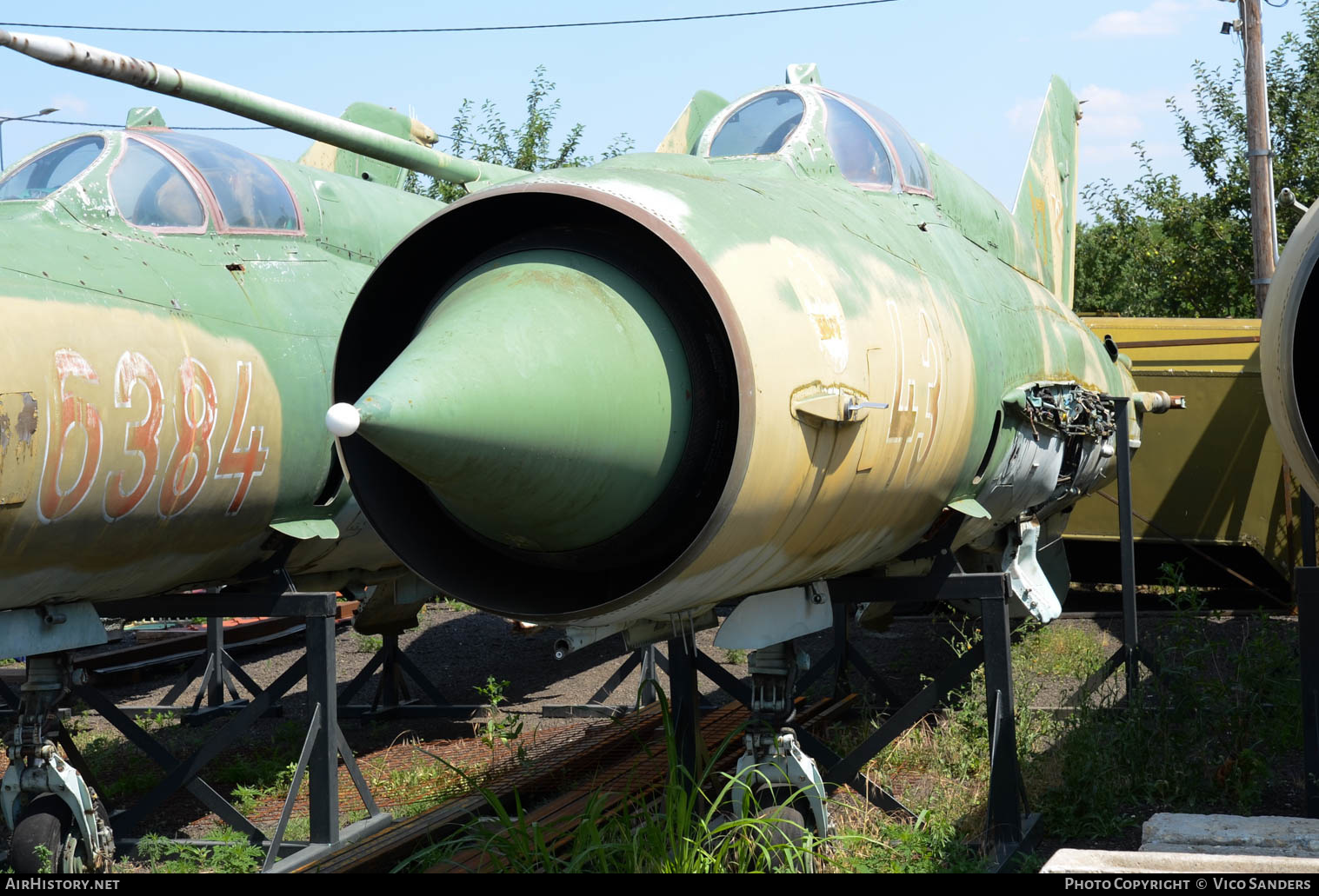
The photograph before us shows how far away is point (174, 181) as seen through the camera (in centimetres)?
639

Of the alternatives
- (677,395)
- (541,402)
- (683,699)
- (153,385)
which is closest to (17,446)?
(153,385)

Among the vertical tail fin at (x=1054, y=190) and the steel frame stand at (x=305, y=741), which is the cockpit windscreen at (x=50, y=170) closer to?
the steel frame stand at (x=305, y=741)

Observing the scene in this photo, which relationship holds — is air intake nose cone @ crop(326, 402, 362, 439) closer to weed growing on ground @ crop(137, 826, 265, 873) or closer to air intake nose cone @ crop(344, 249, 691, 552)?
air intake nose cone @ crop(344, 249, 691, 552)

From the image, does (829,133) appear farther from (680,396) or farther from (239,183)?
(239,183)

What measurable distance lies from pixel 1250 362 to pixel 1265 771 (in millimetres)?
5989

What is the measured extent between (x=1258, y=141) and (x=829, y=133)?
39.8ft

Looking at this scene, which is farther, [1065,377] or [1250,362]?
[1250,362]

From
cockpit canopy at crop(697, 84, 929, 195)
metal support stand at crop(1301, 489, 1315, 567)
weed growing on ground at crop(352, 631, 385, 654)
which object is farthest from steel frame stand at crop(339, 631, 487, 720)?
metal support stand at crop(1301, 489, 1315, 567)

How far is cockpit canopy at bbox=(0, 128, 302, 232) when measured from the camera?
240 inches

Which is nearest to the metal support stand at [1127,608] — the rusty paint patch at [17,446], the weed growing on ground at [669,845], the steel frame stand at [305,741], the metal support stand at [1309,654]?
the metal support stand at [1309,654]

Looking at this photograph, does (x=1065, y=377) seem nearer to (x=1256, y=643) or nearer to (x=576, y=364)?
(x=1256, y=643)

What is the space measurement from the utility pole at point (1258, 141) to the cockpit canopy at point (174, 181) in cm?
1272

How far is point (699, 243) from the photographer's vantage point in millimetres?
3611
